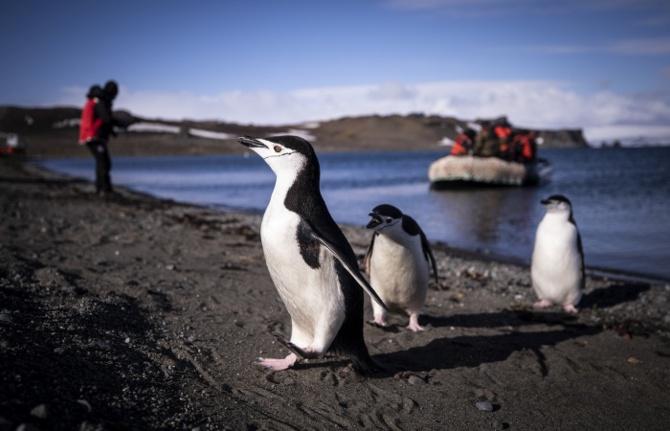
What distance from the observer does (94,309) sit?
3.67 m

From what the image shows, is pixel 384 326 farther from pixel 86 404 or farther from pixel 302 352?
pixel 86 404

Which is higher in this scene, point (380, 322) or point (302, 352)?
point (302, 352)

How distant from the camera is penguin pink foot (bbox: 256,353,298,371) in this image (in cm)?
329

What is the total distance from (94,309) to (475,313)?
359 centimetres

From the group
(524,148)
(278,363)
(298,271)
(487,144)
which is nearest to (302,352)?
(278,363)

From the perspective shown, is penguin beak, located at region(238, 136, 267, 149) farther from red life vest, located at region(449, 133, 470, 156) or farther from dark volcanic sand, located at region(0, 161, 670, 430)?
red life vest, located at region(449, 133, 470, 156)

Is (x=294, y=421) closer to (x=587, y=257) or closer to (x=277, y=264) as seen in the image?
(x=277, y=264)

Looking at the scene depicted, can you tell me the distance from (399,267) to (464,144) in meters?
19.7

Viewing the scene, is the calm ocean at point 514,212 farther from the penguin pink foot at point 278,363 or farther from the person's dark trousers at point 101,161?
the penguin pink foot at point 278,363

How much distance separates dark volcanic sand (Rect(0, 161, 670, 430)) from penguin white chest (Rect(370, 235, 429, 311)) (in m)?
0.29

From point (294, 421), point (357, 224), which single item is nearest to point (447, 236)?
point (357, 224)

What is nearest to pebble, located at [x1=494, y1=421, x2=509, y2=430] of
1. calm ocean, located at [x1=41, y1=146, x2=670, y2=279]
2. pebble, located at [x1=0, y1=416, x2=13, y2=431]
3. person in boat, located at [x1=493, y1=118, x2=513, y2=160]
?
pebble, located at [x1=0, y1=416, x2=13, y2=431]

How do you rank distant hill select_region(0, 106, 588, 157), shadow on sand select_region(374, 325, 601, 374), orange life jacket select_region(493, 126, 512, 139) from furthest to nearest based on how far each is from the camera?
distant hill select_region(0, 106, 588, 157)
orange life jacket select_region(493, 126, 512, 139)
shadow on sand select_region(374, 325, 601, 374)

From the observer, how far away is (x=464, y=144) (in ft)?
75.8
